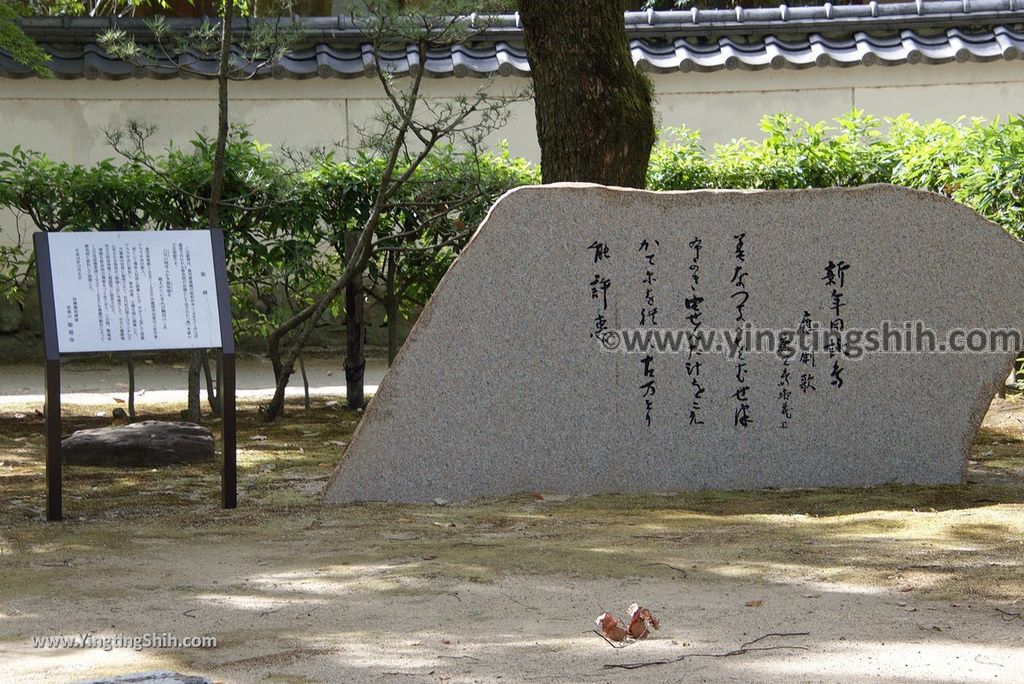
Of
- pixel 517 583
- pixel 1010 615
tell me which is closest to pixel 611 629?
pixel 517 583

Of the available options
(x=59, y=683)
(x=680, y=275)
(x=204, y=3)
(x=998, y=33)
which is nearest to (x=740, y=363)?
(x=680, y=275)

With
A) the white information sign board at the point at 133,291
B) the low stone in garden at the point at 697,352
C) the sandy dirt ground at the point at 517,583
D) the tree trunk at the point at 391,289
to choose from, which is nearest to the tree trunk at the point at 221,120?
the tree trunk at the point at 391,289

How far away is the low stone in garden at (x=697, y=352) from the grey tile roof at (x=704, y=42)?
15.8 ft

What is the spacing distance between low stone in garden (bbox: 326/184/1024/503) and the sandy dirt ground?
0.21 meters

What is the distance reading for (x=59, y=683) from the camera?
11.0ft

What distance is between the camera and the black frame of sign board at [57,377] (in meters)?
5.47

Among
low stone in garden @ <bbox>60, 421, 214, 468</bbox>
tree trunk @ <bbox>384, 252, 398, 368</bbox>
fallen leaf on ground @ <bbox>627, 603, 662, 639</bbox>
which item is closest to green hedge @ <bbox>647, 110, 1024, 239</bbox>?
tree trunk @ <bbox>384, 252, 398, 368</bbox>

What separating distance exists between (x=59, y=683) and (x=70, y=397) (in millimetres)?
6281

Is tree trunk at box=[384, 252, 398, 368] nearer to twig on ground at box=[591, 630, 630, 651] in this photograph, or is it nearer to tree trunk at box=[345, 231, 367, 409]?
tree trunk at box=[345, 231, 367, 409]

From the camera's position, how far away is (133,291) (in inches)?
223

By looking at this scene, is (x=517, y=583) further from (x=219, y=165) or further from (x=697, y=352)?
(x=219, y=165)

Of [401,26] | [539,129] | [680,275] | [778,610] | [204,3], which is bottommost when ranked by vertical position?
[778,610]

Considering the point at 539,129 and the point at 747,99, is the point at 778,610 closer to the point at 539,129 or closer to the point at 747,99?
the point at 539,129

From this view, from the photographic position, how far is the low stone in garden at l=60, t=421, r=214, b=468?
269 inches
